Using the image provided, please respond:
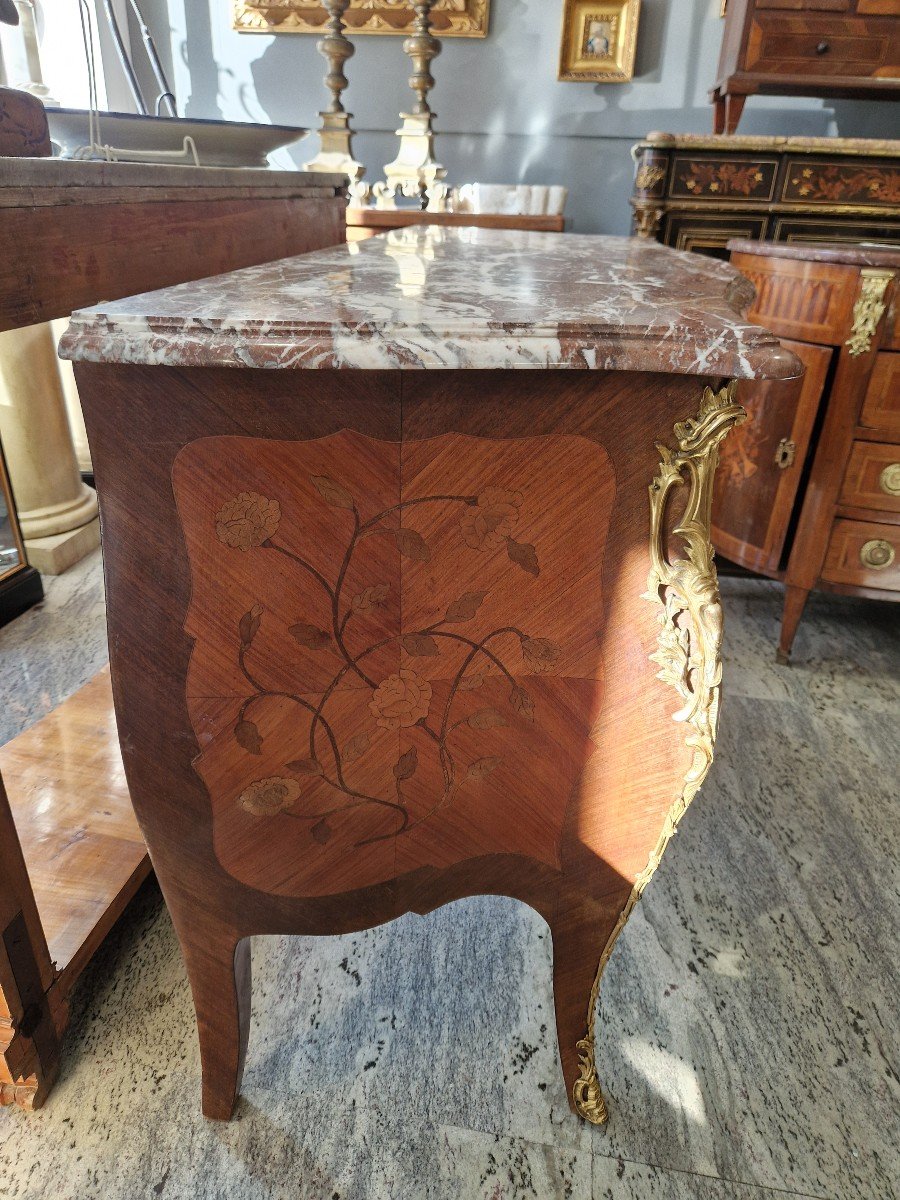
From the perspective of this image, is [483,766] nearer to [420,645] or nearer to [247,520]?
[420,645]

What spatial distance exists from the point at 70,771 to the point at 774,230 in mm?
2078

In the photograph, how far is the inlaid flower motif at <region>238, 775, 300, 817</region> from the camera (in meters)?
0.74

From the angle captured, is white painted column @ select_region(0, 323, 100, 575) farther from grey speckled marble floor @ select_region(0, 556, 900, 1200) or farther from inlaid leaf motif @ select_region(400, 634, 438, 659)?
inlaid leaf motif @ select_region(400, 634, 438, 659)

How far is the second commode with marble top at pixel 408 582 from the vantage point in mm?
580

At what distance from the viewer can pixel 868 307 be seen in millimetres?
1687

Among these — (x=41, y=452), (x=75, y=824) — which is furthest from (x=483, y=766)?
(x=41, y=452)

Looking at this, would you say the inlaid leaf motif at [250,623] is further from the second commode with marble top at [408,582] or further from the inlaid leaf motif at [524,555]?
the inlaid leaf motif at [524,555]

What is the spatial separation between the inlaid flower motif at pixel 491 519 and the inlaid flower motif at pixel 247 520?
0.50 feet

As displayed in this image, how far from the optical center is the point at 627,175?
274 centimetres

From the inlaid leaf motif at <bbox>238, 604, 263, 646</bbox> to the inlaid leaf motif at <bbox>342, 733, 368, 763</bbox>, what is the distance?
140 millimetres

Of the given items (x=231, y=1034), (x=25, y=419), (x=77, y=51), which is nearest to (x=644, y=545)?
(x=231, y=1034)

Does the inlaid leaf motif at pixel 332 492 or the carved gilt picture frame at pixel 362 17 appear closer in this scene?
the inlaid leaf motif at pixel 332 492

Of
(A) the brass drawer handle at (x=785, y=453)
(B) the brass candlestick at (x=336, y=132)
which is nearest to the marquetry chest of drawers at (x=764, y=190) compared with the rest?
(A) the brass drawer handle at (x=785, y=453)

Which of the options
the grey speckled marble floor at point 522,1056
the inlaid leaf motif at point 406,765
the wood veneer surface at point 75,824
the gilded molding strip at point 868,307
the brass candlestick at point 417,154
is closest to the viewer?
the inlaid leaf motif at point 406,765
